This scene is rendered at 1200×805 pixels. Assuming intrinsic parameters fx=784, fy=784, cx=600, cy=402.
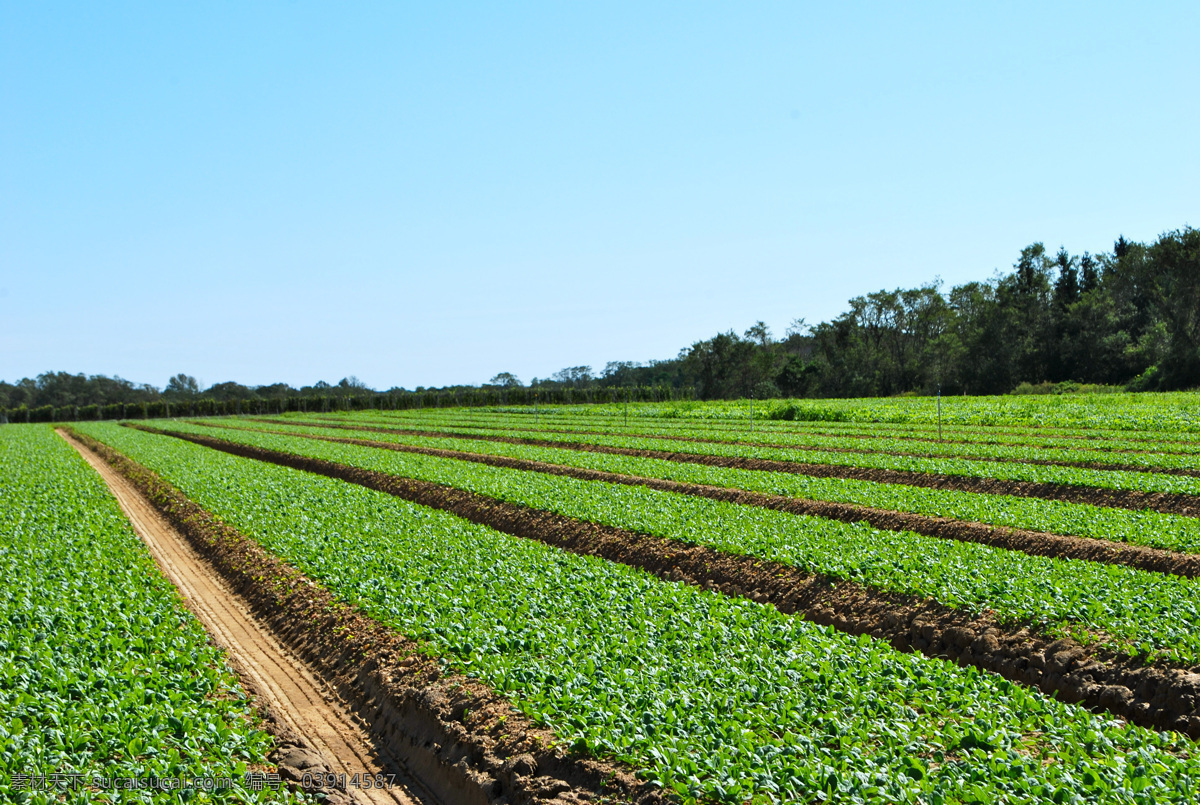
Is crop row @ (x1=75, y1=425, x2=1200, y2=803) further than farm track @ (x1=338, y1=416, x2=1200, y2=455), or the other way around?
farm track @ (x1=338, y1=416, x2=1200, y2=455)

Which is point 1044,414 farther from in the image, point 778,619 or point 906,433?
point 778,619

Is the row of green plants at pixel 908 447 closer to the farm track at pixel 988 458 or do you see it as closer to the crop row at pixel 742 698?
the farm track at pixel 988 458

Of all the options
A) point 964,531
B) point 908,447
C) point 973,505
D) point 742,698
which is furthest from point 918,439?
point 742,698

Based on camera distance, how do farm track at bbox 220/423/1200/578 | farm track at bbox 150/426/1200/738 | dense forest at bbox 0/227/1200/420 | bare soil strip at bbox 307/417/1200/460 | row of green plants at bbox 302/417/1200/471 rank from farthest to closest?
dense forest at bbox 0/227/1200/420 < row of green plants at bbox 302/417/1200/471 < bare soil strip at bbox 307/417/1200/460 < farm track at bbox 220/423/1200/578 < farm track at bbox 150/426/1200/738

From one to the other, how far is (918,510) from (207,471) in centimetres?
2214

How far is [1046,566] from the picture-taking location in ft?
36.1

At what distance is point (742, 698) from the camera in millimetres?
6832

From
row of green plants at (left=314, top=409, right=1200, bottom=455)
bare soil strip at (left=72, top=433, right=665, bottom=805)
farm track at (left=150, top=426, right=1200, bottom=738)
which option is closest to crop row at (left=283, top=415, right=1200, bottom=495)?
row of green plants at (left=314, top=409, right=1200, bottom=455)

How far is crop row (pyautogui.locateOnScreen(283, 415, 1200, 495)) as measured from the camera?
1881 centimetres

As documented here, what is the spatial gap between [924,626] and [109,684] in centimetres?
902

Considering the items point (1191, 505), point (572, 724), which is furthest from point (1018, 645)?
point (1191, 505)

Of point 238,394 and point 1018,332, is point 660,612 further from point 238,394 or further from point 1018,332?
point 238,394

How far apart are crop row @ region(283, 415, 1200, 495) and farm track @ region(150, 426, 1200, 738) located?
11.5m

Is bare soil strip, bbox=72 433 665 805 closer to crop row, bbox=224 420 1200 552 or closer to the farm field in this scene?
the farm field
